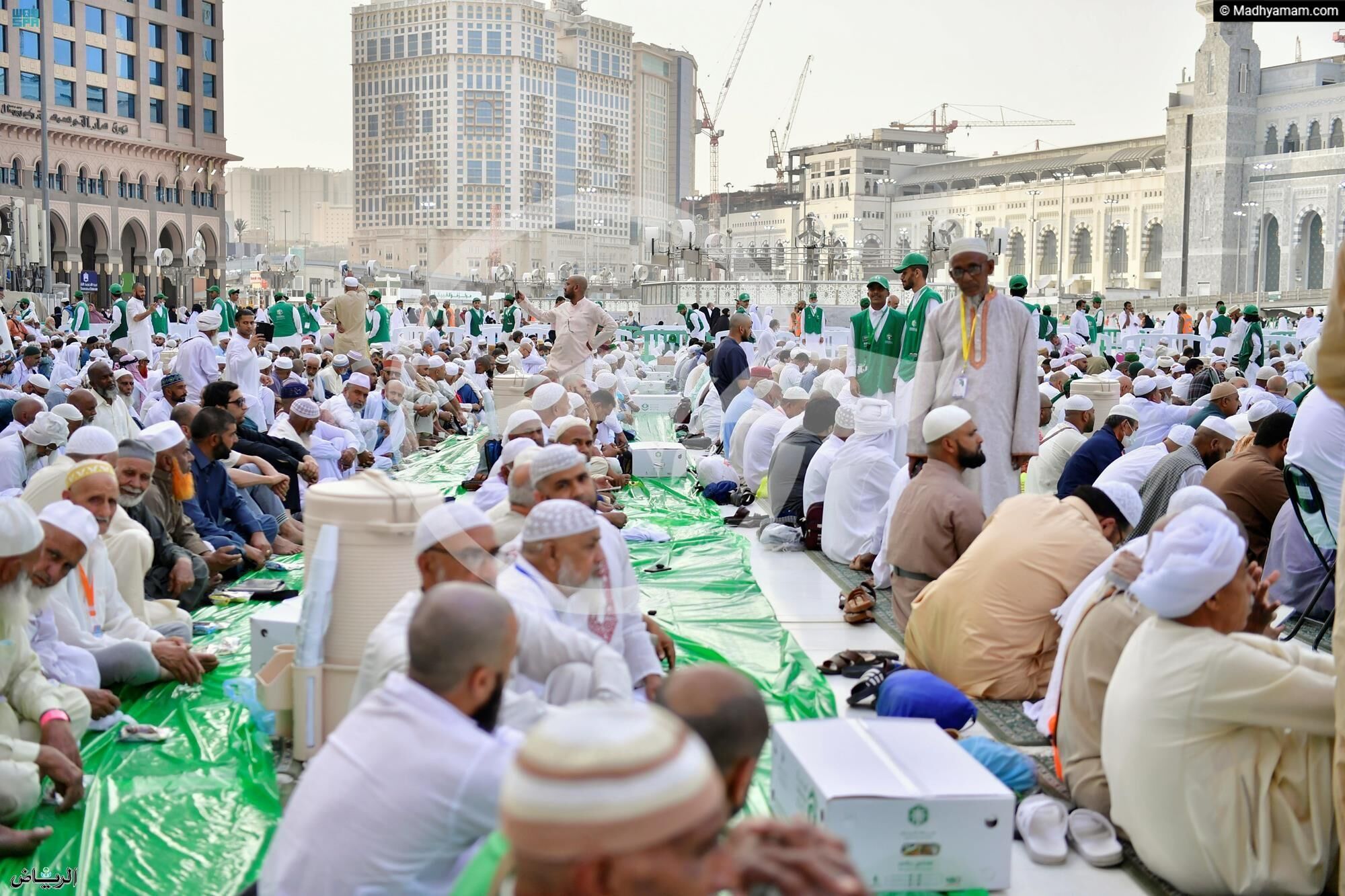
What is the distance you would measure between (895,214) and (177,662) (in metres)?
68.3

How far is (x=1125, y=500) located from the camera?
4.00 meters

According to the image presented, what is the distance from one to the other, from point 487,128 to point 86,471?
68634mm

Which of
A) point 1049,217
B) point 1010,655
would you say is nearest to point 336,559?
point 1010,655

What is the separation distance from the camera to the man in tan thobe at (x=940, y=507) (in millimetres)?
4352

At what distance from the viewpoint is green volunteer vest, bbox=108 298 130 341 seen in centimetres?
1470

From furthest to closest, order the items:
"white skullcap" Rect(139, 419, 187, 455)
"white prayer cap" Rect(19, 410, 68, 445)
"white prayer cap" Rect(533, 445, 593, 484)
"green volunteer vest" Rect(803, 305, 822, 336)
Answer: "green volunteer vest" Rect(803, 305, 822, 336)
"white prayer cap" Rect(19, 410, 68, 445)
"white skullcap" Rect(139, 419, 187, 455)
"white prayer cap" Rect(533, 445, 593, 484)

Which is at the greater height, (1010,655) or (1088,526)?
(1088,526)

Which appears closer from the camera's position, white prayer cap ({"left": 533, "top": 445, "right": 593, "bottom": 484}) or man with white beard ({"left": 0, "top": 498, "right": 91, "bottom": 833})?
man with white beard ({"left": 0, "top": 498, "right": 91, "bottom": 833})

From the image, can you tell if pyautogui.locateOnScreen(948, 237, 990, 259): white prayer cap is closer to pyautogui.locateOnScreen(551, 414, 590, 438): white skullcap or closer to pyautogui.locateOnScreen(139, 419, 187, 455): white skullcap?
pyautogui.locateOnScreen(551, 414, 590, 438): white skullcap

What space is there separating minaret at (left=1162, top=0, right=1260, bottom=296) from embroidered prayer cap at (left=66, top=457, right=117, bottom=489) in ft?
152

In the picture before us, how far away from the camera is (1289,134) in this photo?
46938 mm

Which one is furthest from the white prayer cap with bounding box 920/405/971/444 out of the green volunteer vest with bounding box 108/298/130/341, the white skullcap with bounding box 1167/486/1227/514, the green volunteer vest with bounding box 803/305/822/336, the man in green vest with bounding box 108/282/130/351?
the green volunteer vest with bounding box 803/305/822/336

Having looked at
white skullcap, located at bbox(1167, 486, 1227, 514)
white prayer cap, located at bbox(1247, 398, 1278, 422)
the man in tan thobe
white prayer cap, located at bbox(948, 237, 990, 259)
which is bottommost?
the man in tan thobe

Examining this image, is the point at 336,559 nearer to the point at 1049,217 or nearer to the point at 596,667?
the point at 596,667
